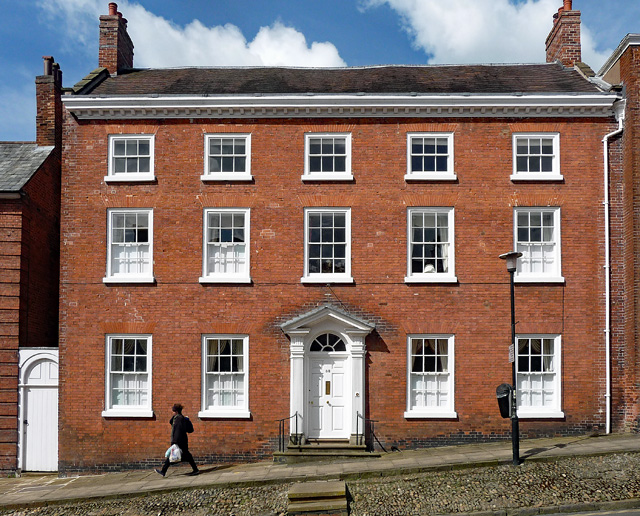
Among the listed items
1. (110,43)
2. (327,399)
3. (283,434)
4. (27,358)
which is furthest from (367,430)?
(110,43)

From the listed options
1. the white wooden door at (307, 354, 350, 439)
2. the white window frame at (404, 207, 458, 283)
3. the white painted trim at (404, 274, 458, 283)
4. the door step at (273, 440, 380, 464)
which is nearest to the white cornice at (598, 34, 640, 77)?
the white window frame at (404, 207, 458, 283)

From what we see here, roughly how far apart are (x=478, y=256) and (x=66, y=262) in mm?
11010

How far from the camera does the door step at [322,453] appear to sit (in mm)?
15594

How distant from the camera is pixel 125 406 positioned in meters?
16.7

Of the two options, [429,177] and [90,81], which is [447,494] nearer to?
[429,177]

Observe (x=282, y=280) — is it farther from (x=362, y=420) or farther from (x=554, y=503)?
(x=554, y=503)

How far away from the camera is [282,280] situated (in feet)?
54.9

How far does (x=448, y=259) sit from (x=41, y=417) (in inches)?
462

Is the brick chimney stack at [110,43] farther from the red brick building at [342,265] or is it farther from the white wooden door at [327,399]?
the white wooden door at [327,399]

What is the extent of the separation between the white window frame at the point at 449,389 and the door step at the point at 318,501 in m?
5.28

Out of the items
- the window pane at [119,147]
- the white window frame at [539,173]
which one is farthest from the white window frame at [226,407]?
the white window frame at [539,173]

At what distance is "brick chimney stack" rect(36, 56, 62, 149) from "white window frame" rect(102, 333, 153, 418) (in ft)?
24.6

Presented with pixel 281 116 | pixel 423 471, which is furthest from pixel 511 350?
pixel 281 116

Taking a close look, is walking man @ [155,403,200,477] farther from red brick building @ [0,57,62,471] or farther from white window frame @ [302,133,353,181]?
white window frame @ [302,133,353,181]
